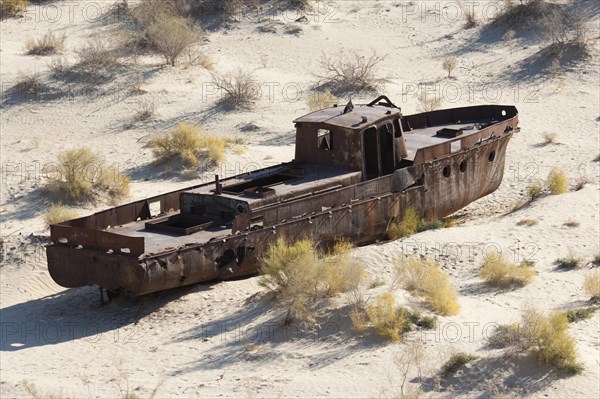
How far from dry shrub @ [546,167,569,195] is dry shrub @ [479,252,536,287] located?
4292 millimetres

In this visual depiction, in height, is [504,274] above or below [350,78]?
below

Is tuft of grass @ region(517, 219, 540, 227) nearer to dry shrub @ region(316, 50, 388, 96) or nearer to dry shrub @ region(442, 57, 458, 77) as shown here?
dry shrub @ region(316, 50, 388, 96)

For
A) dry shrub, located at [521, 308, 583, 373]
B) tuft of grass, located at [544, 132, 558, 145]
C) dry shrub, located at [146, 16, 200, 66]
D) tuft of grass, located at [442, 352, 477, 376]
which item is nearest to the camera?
dry shrub, located at [521, 308, 583, 373]

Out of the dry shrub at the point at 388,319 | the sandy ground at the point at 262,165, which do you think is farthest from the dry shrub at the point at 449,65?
the dry shrub at the point at 388,319

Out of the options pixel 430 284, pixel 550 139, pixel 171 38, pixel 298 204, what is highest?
pixel 171 38

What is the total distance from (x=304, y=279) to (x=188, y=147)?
821cm

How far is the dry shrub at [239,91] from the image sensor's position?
2495cm

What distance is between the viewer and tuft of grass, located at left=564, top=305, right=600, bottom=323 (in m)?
13.5

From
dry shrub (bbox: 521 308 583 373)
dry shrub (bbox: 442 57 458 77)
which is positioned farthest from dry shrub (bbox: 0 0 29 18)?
dry shrub (bbox: 521 308 583 373)

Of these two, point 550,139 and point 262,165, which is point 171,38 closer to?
point 262,165

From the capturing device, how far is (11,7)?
31375mm

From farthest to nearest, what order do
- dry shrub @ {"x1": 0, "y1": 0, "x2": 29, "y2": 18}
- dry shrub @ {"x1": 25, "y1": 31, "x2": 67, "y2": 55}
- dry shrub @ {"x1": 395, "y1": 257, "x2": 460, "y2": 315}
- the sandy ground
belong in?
dry shrub @ {"x1": 0, "y1": 0, "x2": 29, "y2": 18}
dry shrub @ {"x1": 25, "y1": 31, "x2": 67, "y2": 55}
dry shrub @ {"x1": 395, "y1": 257, "x2": 460, "y2": 315}
the sandy ground

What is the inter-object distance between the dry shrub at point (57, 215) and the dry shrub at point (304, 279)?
16.3 ft

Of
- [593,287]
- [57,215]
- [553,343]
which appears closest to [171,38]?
[57,215]
